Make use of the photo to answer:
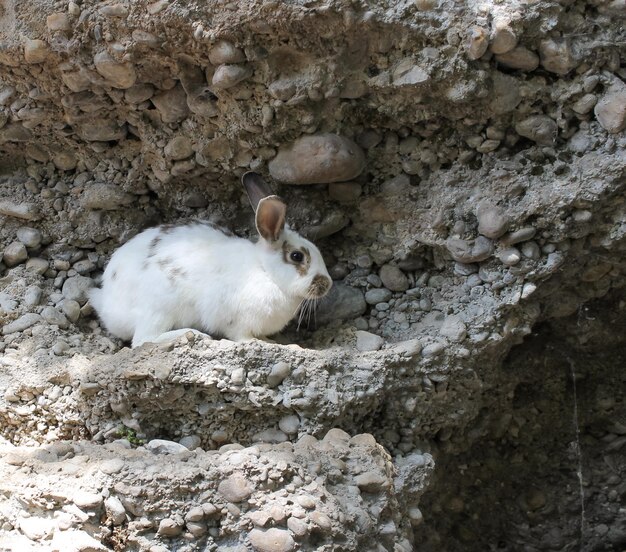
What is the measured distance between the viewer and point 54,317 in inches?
151

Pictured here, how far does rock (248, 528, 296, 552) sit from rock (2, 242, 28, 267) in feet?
6.51

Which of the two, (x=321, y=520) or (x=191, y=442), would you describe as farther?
(x=191, y=442)

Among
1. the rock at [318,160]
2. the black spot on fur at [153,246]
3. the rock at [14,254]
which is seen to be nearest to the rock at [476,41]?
the rock at [318,160]

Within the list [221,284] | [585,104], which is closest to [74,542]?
[221,284]

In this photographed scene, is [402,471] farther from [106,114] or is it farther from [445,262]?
[106,114]

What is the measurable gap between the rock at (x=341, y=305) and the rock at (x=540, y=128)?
1072 mm

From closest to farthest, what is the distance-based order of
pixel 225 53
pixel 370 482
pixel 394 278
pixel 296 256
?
pixel 370 482 → pixel 225 53 → pixel 296 256 → pixel 394 278

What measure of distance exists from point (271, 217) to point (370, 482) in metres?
1.23

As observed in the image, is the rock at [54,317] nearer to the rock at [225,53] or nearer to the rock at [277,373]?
the rock at [277,373]

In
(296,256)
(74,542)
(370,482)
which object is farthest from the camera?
(296,256)

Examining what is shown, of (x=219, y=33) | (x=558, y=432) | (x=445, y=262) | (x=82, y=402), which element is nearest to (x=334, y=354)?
(x=445, y=262)

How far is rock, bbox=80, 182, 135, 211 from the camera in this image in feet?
13.0

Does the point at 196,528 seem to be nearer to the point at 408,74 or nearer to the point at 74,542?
the point at 74,542

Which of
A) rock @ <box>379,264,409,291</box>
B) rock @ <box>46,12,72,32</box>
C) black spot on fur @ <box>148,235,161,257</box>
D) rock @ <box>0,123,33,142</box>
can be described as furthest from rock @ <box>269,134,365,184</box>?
rock @ <box>0,123,33,142</box>
